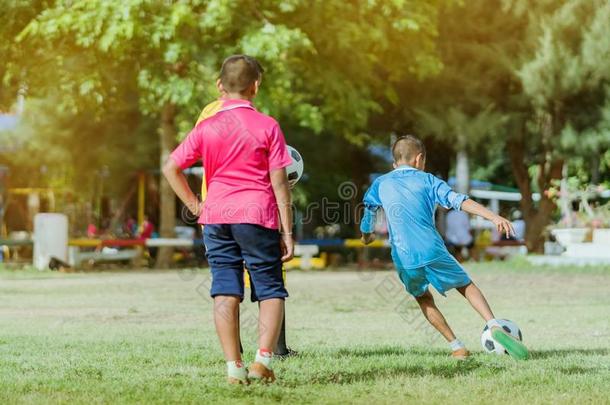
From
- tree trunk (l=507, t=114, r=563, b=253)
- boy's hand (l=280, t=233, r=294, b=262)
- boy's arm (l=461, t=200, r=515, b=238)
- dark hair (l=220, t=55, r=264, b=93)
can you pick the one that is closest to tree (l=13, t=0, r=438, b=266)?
tree trunk (l=507, t=114, r=563, b=253)

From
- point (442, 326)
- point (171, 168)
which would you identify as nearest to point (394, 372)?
point (442, 326)

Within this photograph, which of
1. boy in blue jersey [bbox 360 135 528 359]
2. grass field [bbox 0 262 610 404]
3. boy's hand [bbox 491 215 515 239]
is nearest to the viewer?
grass field [bbox 0 262 610 404]

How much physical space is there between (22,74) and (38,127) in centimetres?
699

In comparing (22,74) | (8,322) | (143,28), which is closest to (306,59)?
(143,28)

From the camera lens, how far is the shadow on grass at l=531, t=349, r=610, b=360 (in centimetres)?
771

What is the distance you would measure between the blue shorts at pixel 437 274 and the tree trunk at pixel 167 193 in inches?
668

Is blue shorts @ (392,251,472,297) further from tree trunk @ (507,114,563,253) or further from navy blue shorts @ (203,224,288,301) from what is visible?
tree trunk @ (507,114,563,253)

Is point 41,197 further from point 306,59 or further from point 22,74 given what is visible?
point 306,59

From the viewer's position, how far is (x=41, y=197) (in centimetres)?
3919

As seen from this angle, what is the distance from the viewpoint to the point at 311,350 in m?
8.02

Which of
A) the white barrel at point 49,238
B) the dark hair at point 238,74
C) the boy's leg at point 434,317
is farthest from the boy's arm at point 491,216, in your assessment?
the white barrel at point 49,238

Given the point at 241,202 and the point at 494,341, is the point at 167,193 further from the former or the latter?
the point at 241,202

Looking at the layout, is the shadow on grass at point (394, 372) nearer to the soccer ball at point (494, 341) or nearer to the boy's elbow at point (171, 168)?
the soccer ball at point (494, 341)

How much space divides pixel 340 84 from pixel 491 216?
16.6 m
